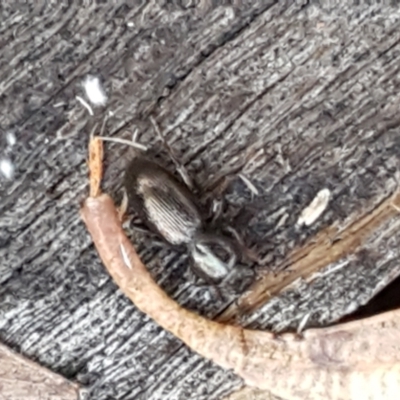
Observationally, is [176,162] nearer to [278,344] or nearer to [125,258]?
[125,258]

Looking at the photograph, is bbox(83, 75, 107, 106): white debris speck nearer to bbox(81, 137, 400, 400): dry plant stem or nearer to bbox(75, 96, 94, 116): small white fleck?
bbox(75, 96, 94, 116): small white fleck

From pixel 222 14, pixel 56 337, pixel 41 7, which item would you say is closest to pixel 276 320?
pixel 56 337

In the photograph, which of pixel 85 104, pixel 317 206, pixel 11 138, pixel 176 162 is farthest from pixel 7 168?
pixel 317 206

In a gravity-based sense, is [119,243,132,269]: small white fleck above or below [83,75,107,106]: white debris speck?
below

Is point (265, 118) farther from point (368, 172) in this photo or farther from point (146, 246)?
point (146, 246)

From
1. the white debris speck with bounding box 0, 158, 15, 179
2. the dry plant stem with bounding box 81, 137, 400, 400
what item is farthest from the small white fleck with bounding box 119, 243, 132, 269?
the white debris speck with bounding box 0, 158, 15, 179

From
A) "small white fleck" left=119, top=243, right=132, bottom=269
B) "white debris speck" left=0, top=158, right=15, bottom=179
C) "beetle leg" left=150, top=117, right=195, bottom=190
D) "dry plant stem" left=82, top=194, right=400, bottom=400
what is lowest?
"dry plant stem" left=82, top=194, right=400, bottom=400

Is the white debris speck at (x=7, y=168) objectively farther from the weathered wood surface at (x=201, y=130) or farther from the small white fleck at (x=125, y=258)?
the small white fleck at (x=125, y=258)

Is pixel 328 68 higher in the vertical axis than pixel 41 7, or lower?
lower
